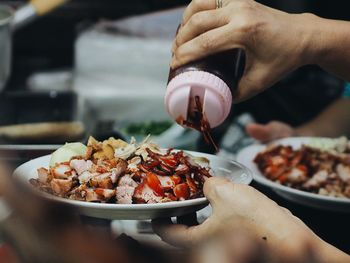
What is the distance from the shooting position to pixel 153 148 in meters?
1.32

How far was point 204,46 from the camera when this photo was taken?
4.39ft

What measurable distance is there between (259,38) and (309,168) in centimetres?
83

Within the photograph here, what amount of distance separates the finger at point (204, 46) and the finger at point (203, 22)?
0.10ft

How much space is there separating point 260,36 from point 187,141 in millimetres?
1000

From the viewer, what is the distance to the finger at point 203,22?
1.42 m

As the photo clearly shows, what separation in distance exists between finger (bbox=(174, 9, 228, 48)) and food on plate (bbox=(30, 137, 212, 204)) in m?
0.28

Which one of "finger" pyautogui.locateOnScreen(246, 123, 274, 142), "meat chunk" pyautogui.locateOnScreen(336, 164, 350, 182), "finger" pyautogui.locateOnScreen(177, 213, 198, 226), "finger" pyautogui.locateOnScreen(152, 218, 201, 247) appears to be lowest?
"finger" pyautogui.locateOnScreen(246, 123, 274, 142)

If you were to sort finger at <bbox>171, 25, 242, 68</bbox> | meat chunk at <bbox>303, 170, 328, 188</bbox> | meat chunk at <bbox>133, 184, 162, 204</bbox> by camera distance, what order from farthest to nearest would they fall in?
meat chunk at <bbox>303, 170, 328, 188</bbox>
finger at <bbox>171, 25, 242, 68</bbox>
meat chunk at <bbox>133, 184, 162, 204</bbox>

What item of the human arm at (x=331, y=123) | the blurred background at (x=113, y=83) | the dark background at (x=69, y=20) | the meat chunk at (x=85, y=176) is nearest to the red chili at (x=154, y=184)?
the meat chunk at (x=85, y=176)

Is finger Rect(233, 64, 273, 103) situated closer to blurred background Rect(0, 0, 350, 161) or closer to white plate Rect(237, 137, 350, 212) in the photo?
white plate Rect(237, 137, 350, 212)

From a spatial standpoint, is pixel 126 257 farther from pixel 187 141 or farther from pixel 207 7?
pixel 187 141

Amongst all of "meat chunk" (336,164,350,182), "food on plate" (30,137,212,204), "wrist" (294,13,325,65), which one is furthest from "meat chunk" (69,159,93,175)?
"meat chunk" (336,164,350,182)

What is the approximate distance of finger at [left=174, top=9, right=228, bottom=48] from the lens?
4.66 feet

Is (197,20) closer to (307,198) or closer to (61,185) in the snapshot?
(61,185)
